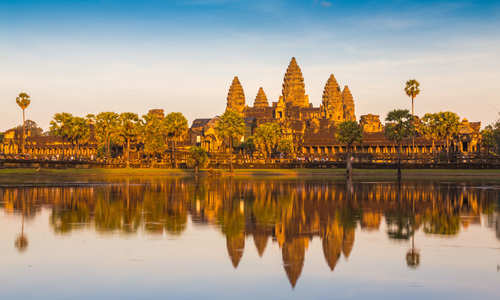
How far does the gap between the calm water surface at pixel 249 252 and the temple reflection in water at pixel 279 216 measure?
0.07 m

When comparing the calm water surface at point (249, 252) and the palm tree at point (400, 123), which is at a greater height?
the palm tree at point (400, 123)

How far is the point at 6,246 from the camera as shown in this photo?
1700 centimetres

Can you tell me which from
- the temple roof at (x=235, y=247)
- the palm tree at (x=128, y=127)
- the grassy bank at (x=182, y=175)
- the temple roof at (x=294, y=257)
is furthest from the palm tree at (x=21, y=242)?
the palm tree at (x=128, y=127)

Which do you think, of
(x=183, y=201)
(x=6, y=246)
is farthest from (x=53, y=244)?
(x=183, y=201)

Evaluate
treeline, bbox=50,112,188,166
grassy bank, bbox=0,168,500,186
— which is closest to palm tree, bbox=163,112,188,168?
treeline, bbox=50,112,188,166

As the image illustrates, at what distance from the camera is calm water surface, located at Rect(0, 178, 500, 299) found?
11.8 m

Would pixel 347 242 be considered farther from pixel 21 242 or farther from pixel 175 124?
pixel 175 124

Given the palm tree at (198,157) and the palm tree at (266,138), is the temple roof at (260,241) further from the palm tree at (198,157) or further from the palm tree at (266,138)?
the palm tree at (266,138)

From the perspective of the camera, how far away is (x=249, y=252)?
1590 cm

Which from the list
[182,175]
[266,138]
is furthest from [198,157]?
[266,138]

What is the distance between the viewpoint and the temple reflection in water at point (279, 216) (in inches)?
691

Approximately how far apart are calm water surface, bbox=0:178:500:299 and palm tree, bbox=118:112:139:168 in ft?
252

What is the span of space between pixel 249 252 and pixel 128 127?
302 feet

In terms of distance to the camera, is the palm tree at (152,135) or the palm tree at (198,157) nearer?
the palm tree at (198,157)
